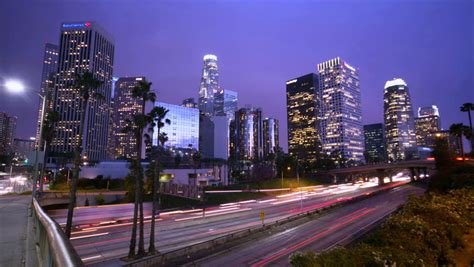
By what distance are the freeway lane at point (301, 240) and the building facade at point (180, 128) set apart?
15019 centimetres

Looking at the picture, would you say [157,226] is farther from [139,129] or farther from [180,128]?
[180,128]

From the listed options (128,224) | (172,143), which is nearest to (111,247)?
(128,224)

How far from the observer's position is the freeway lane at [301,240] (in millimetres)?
25219

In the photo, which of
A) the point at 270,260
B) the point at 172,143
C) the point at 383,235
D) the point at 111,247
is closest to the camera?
A: the point at 383,235

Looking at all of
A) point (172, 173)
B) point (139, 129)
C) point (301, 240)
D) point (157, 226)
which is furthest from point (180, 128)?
point (301, 240)

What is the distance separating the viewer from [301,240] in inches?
1260

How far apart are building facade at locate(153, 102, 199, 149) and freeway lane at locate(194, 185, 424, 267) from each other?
150185 millimetres

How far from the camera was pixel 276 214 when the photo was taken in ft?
172

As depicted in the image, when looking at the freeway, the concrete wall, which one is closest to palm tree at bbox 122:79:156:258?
the freeway

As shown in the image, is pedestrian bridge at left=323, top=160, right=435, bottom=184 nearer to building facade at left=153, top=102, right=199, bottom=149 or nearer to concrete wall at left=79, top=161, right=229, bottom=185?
concrete wall at left=79, top=161, right=229, bottom=185

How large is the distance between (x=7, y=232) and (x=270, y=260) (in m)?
20.4

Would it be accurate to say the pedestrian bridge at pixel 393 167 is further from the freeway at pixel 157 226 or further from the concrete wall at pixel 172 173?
the freeway at pixel 157 226

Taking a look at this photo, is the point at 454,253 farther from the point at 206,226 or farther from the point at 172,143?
the point at 172,143

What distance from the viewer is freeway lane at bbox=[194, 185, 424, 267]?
25.2 metres
